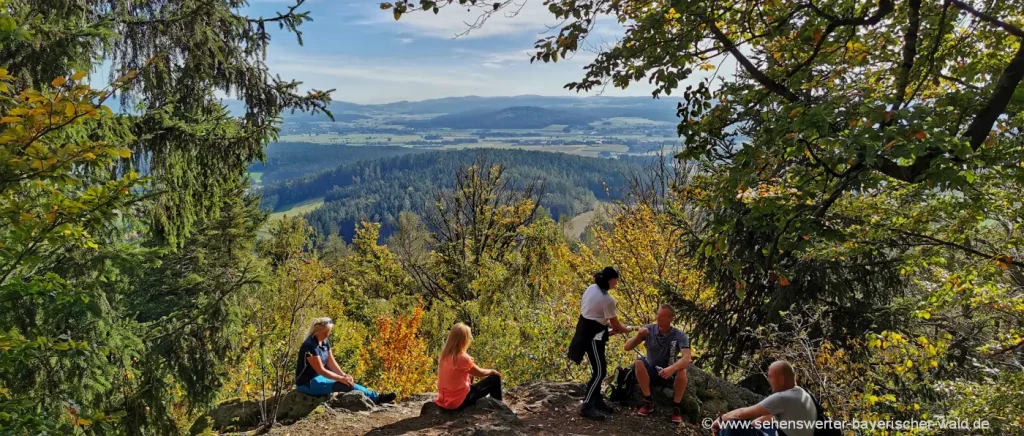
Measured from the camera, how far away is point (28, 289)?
12.3ft

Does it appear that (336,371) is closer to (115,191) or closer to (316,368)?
(316,368)

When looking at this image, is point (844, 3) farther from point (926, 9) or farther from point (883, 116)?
point (883, 116)

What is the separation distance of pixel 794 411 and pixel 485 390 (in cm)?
338

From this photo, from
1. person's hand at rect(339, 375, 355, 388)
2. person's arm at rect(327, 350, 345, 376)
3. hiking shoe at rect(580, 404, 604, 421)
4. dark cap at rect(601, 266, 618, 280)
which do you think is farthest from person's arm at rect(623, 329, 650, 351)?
person's arm at rect(327, 350, 345, 376)

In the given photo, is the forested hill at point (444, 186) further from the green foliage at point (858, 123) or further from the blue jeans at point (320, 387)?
the green foliage at point (858, 123)

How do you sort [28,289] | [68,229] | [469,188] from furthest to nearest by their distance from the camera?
[469,188], [28,289], [68,229]

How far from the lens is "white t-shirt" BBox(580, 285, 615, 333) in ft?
19.5

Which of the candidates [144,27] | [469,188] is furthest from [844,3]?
[469,188]

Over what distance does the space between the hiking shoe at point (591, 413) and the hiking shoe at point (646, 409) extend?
508 millimetres

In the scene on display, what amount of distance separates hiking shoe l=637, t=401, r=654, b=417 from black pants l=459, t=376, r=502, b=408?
170 centimetres

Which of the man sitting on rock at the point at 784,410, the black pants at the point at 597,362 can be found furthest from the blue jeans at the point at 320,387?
the man sitting on rock at the point at 784,410

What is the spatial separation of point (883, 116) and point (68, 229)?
4.68 metres

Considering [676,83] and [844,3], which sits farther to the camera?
[844,3]

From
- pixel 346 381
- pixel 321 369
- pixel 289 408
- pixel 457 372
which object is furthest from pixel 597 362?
pixel 289 408
